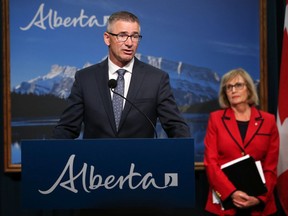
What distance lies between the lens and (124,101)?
186cm

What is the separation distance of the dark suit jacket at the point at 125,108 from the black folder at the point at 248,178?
34.6 inches

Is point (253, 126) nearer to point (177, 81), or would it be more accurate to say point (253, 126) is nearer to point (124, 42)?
point (177, 81)

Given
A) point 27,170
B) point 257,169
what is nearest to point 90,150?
point 27,170

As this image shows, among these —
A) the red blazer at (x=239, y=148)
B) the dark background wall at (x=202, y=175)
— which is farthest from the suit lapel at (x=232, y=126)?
the dark background wall at (x=202, y=175)

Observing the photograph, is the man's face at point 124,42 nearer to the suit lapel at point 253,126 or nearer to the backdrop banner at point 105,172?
the backdrop banner at point 105,172

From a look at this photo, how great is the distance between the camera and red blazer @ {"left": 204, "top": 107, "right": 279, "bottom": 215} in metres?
2.68

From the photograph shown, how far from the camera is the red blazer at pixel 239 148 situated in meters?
2.68

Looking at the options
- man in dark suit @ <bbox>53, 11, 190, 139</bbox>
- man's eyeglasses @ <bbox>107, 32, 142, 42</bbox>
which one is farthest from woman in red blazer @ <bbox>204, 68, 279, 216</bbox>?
man's eyeglasses @ <bbox>107, 32, 142, 42</bbox>

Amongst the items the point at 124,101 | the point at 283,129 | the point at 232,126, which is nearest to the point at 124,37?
the point at 124,101

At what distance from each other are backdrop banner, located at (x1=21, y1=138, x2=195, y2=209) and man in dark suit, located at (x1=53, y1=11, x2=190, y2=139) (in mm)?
385

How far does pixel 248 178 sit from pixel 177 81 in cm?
99

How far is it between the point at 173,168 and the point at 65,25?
209 centimetres

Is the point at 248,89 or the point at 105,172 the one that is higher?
the point at 248,89

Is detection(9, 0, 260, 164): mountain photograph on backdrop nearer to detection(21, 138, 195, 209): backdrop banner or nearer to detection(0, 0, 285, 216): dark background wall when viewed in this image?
detection(0, 0, 285, 216): dark background wall
